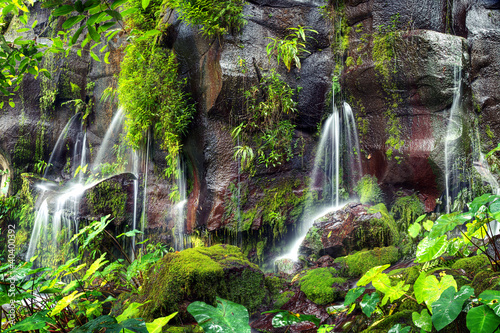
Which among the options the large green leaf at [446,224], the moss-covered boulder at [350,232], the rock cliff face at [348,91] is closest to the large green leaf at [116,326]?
the large green leaf at [446,224]

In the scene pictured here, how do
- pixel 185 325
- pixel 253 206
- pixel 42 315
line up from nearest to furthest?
pixel 42 315 → pixel 185 325 → pixel 253 206

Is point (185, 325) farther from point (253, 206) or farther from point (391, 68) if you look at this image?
point (391, 68)

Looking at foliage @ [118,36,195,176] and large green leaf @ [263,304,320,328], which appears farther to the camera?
foliage @ [118,36,195,176]

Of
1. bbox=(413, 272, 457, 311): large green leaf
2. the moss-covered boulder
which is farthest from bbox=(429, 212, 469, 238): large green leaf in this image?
the moss-covered boulder

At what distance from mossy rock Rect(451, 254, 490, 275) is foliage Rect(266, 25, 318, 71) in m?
5.57

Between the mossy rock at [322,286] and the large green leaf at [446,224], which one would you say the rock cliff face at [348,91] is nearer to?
the mossy rock at [322,286]

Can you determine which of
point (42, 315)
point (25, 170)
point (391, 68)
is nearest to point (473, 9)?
point (391, 68)

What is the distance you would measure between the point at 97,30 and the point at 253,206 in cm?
560

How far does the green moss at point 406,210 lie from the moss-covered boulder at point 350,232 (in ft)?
1.90

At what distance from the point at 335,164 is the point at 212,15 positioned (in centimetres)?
440

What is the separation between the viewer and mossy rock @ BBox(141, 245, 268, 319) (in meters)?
3.11

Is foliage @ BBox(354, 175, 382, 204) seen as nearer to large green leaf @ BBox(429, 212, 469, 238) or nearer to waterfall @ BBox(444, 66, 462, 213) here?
waterfall @ BBox(444, 66, 462, 213)

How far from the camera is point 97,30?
6.16 feet

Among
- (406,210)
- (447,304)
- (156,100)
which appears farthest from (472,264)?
(156,100)
